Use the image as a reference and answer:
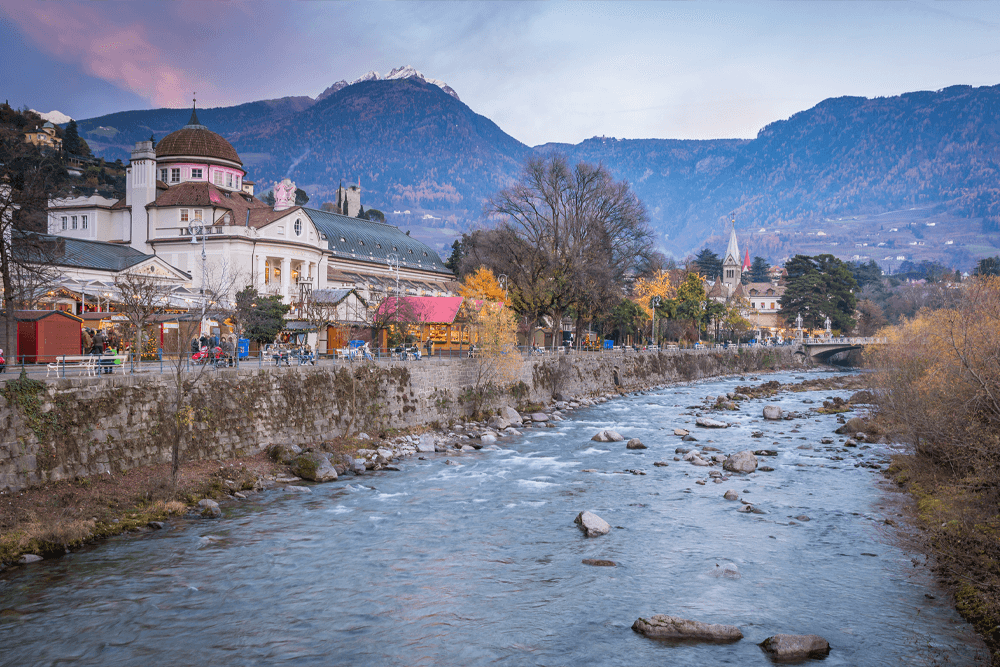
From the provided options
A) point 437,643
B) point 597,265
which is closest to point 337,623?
point 437,643

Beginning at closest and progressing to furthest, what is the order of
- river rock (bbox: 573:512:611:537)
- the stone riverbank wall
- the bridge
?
1. the stone riverbank wall
2. river rock (bbox: 573:512:611:537)
3. the bridge

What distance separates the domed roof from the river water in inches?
2075

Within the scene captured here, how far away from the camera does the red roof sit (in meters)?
51.2

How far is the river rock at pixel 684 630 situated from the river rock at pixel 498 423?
24.3 meters

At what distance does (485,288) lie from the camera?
60.9 metres

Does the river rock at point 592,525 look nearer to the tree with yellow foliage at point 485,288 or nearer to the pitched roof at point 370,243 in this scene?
the tree with yellow foliage at point 485,288

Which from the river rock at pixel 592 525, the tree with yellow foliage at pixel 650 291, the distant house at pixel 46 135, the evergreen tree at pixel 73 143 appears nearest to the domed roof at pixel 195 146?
the distant house at pixel 46 135

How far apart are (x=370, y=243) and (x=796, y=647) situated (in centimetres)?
7554

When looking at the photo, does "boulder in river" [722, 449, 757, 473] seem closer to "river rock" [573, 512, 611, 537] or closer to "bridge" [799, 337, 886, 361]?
"river rock" [573, 512, 611, 537]

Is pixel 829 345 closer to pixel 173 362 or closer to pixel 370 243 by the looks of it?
pixel 370 243

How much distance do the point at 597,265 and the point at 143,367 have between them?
39274mm

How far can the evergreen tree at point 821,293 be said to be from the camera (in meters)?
113

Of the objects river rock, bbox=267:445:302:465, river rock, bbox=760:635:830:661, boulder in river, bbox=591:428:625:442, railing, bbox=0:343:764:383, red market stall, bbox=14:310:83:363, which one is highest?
red market stall, bbox=14:310:83:363

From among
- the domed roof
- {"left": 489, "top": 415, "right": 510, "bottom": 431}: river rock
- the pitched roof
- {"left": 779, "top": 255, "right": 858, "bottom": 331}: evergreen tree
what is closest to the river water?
{"left": 489, "top": 415, "right": 510, "bottom": 431}: river rock
